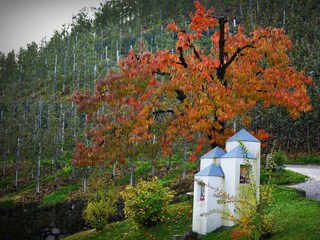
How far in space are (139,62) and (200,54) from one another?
2926 mm

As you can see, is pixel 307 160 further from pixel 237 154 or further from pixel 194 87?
pixel 237 154

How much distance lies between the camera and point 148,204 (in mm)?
16953

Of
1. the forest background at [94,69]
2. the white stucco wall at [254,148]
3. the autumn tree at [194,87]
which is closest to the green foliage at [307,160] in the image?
the forest background at [94,69]

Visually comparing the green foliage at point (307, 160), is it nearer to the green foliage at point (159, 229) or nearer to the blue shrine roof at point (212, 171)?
the green foliage at point (159, 229)

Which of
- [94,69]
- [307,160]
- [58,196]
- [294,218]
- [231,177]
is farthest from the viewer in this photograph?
[94,69]

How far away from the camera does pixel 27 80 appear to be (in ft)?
273

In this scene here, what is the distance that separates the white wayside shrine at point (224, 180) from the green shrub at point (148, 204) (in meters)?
3.21

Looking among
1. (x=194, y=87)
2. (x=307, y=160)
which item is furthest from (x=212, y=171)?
(x=307, y=160)

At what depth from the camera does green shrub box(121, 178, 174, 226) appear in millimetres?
17047

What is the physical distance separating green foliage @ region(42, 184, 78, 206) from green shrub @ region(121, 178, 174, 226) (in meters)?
19.1

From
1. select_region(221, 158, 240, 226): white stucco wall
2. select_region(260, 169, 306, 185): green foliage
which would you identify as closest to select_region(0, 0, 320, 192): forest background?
select_region(260, 169, 306, 185): green foliage

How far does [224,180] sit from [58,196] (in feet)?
83.0

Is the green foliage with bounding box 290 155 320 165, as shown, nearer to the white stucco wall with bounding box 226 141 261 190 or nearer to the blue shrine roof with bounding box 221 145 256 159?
the white stucco wall with bounding box 226 141 261 190

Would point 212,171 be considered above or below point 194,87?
below
